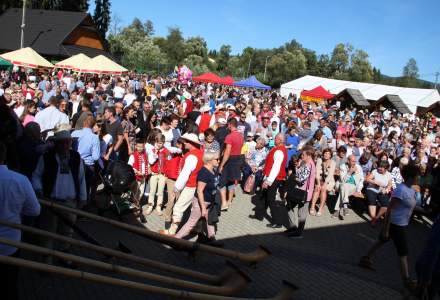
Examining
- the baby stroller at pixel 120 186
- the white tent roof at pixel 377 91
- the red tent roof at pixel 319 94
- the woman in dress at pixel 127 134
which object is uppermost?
the white tent roof at pixel 377 91

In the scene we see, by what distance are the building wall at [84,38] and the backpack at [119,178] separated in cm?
4155

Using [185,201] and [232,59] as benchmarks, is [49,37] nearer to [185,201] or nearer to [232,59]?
[185,201]

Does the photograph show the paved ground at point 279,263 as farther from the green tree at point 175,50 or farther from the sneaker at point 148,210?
the green tree at point 175,50

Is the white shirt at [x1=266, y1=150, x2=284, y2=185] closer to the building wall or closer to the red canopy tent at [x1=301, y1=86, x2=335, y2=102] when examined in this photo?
the red canopy tent at [x1=301, y1=86, x2=335, y2=102]

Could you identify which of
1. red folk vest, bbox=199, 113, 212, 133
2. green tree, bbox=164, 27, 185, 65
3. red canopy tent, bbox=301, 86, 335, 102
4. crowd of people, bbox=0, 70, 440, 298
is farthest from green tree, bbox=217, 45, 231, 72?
red folk vest, bbox=199, 113, 212, 133

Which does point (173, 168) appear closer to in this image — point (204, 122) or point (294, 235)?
point (294, 235)

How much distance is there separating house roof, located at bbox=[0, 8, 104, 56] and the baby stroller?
38.9 metres

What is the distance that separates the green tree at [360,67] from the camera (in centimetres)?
9506

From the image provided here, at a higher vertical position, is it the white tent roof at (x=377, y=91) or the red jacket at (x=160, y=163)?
the white tent roof at (x=377, y=91)

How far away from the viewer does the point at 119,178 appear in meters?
8.09

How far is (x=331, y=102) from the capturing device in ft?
142

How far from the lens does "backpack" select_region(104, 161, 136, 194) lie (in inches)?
318

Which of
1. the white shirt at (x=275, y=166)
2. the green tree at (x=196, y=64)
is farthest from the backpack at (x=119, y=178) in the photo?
the green tree at (x=196, y=64)

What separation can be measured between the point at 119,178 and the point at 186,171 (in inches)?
61.9
